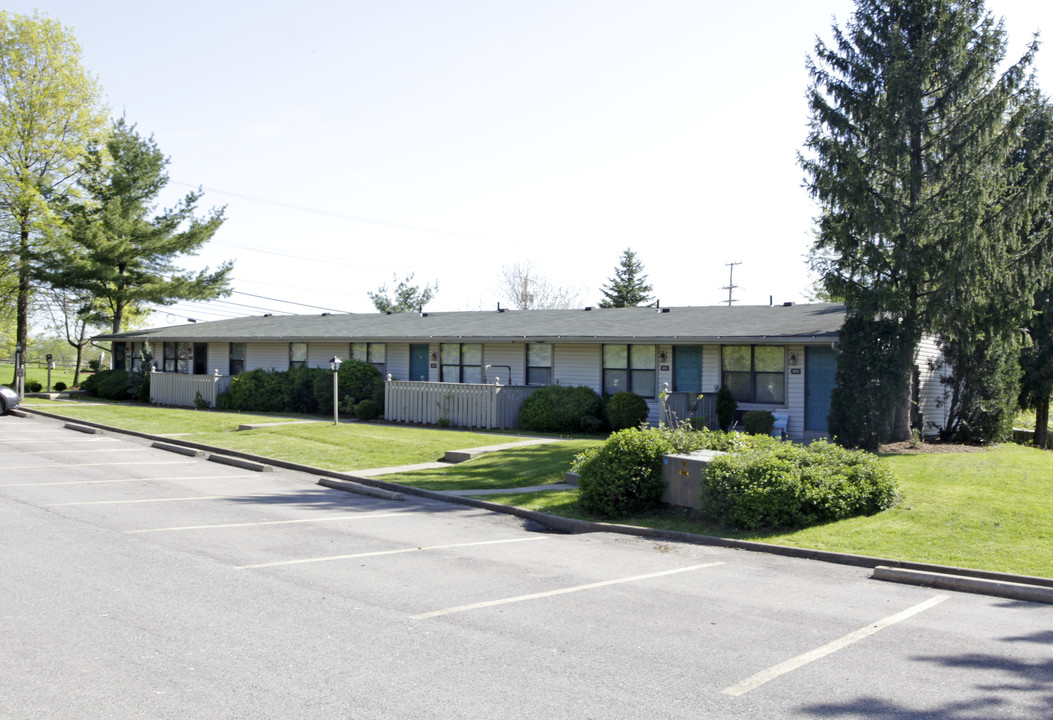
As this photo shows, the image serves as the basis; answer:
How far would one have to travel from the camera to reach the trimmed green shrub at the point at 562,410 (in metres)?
22.5

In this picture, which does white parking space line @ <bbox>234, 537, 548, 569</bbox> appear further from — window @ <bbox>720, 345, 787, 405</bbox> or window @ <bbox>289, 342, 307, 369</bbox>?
window @ <bbox>289, 342, 307, 369</bbox>

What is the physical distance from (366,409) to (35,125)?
26.3 m

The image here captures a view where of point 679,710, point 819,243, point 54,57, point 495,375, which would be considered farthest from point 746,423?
point 54,57

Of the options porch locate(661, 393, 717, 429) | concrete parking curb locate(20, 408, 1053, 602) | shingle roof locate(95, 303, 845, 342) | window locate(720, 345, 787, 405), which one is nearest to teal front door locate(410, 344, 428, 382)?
shingle roof locate(95, 303, 845, 342)

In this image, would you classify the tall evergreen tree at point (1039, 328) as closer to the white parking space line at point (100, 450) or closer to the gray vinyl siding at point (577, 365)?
the gray vinyl siding at point (577, 365)

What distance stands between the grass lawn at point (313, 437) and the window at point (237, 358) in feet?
21.4

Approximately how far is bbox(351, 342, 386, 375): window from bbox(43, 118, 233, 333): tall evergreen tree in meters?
17.5

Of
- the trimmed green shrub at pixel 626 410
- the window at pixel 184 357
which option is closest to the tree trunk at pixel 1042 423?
the trimmed green shrub at pixel 626 410

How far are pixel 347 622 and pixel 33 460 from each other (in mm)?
13862

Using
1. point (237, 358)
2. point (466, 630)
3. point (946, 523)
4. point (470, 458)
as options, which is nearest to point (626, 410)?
point (470, 458)

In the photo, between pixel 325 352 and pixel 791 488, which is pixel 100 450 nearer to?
pixel 325 352

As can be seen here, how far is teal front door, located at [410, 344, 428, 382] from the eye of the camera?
2847 centimetres

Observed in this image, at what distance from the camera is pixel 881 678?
5391mm

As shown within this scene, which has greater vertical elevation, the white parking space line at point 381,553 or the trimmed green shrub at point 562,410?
the trimmed green shrub at point 562,410
